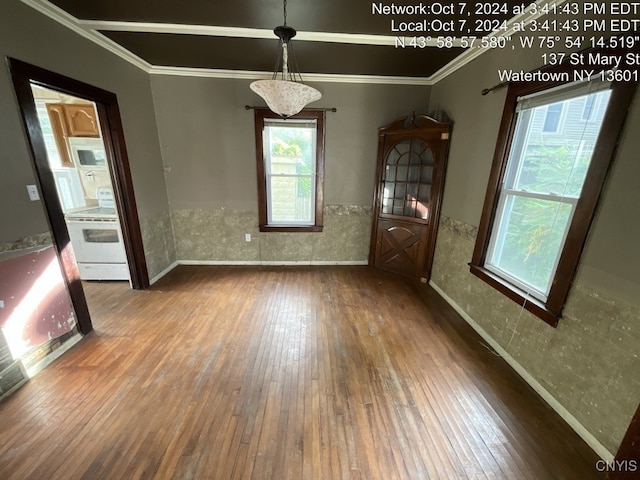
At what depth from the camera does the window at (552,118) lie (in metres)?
1.67

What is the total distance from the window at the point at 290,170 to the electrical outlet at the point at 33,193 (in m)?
2.10

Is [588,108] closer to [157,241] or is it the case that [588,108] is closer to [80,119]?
[157,241]

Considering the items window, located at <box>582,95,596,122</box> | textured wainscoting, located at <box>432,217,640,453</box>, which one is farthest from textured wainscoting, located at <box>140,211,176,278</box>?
window, located at <box>582,95,596,122</box>

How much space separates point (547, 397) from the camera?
1.63 metres

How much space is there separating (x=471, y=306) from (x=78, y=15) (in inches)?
163

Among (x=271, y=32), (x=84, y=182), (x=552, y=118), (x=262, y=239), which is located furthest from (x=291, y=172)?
(x=84, y=182)

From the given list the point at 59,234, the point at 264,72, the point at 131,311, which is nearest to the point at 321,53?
the point at 264,72

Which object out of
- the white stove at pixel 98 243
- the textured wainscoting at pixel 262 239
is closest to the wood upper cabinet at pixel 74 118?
the white stove at pixel 98 243

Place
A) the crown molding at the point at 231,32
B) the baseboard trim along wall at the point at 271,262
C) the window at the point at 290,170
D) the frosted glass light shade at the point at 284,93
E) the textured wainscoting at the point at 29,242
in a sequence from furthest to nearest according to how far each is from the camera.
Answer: the baseboard trim along wall at the point at 271,262, the window at the point at 290,170, the crown molding at the point at 231,32, the frosted glass light shade at the point at 284,93, the textured wainscoting at the point at 29,242

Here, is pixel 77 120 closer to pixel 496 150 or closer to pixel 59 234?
pixel 59 234

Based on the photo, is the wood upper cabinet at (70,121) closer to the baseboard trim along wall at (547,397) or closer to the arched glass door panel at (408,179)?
the arched glass door panel at (408,179)

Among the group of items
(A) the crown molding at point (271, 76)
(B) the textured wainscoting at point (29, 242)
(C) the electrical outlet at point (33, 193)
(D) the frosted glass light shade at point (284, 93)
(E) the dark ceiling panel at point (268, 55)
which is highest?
(E) the dark ceiling panel at point (268, 55)

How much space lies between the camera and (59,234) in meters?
1.89

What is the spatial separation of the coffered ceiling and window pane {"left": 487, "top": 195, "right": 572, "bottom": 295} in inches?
55.9
